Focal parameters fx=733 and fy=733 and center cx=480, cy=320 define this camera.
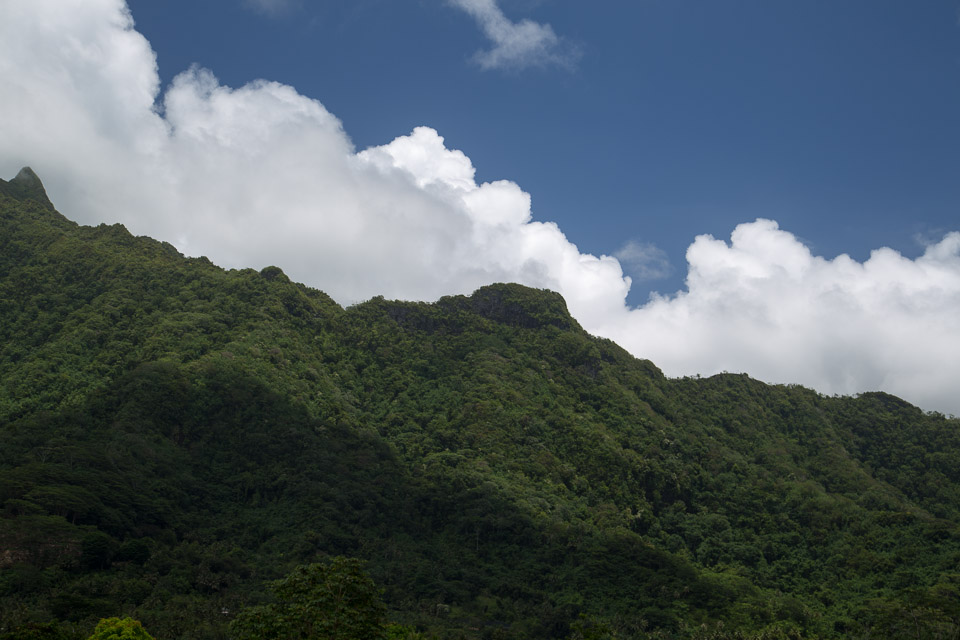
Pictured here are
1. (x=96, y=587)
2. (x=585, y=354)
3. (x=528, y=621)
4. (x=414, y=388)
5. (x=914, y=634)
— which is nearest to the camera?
(x=96, y=587)

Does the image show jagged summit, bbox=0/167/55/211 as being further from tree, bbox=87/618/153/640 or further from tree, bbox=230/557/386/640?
tree, bbox=230/557/386/640

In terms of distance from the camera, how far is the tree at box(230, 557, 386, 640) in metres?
29.7

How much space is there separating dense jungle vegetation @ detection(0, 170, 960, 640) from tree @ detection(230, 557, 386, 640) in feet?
44.9

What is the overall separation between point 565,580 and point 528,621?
10393 millimetres

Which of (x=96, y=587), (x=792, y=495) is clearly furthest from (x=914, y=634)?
(x=96, y=587)

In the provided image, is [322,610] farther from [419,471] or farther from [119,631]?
[419,471]

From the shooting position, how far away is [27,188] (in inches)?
6102

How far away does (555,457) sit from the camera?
352 ft

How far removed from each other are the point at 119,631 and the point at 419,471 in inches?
2515

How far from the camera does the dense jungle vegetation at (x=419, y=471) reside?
67.6 meters

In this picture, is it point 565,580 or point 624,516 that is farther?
point 624,516

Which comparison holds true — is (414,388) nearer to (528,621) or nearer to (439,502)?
(439,502)

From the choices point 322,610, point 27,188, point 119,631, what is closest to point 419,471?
point 119,631

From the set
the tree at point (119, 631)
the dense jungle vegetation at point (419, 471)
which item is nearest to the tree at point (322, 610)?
the tree at point (119, 631)
